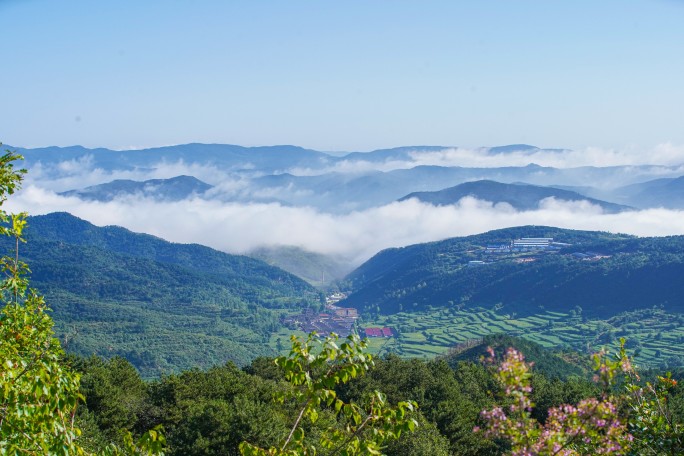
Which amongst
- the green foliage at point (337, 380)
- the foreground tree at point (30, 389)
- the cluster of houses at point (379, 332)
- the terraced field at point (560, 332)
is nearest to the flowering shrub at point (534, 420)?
the green foliage at point (337, 380)

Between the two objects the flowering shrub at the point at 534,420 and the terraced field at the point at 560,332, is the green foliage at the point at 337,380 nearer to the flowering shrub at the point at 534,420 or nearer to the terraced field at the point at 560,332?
the flowering shrub at the point at 534,420

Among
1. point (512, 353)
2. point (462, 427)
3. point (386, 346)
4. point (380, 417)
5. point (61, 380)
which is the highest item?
point (512, 353)

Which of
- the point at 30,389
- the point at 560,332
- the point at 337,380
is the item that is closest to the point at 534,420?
the point at 337,380

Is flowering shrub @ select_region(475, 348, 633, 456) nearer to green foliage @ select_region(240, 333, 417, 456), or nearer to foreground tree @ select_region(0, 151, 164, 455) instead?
green foliage @ select_region(240, 333, 417, 456)

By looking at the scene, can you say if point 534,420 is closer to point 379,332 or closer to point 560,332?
point 560,332

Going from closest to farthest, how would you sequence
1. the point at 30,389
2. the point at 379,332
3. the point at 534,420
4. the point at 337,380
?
the point at 534,420, the point at 337,380, the point at 30,389, the point at 379,332

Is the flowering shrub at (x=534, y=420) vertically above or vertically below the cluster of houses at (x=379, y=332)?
above

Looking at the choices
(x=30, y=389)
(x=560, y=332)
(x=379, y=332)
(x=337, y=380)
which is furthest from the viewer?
(x=379, y=332)

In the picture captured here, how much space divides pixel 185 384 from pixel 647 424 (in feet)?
107

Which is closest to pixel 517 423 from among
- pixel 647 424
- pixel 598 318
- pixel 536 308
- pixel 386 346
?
pixel 647 424

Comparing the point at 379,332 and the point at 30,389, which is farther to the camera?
the point at 379,332

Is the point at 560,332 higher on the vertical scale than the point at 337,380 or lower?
lower

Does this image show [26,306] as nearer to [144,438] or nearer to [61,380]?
[61,380]

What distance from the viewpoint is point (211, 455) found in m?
27.7
